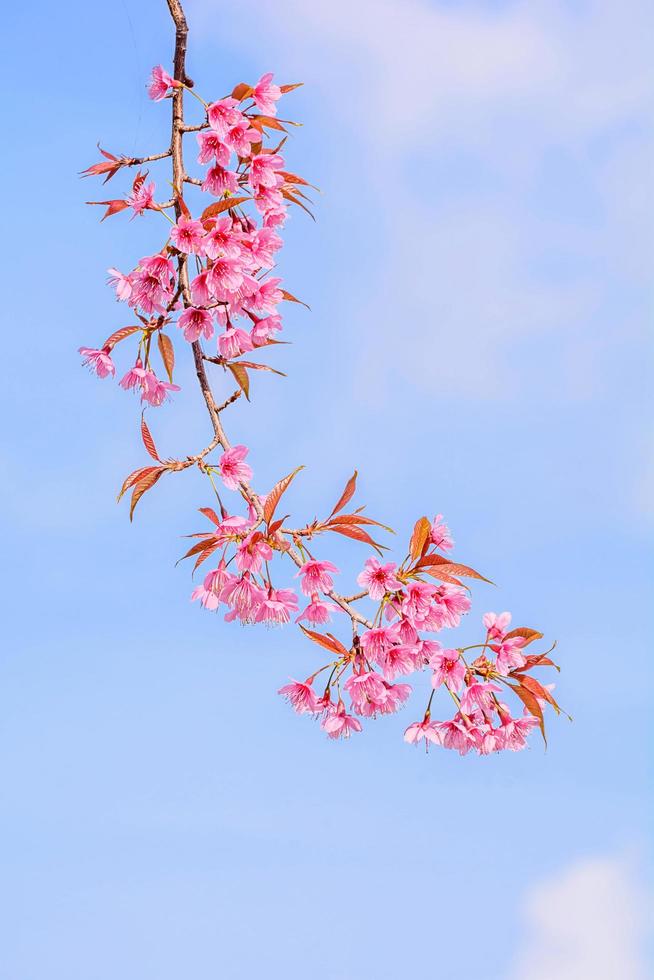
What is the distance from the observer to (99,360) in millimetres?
3654

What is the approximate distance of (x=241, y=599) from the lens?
305 centimetres

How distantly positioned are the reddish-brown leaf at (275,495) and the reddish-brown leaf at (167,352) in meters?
0.81

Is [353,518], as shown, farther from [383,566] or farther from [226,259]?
[226,259]

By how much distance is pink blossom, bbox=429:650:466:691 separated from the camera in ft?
10.3

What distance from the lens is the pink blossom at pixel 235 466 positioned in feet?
10.4

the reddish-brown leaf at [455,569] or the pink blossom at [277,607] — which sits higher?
the reddish-brown leaf at [455,569]

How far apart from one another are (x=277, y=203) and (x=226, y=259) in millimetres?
386

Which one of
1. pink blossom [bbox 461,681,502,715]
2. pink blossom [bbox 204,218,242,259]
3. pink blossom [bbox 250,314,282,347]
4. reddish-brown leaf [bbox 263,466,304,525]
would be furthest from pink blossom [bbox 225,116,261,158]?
pink blossom [bbox 461,681,502,715]

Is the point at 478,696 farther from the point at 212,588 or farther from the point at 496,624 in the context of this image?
the point at 212,588

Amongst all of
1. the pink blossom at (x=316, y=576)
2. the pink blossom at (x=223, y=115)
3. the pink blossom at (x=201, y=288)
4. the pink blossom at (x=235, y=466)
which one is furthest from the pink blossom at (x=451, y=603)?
the pink blossom at (x=223, y=115)

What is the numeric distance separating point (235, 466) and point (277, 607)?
447 millimetres

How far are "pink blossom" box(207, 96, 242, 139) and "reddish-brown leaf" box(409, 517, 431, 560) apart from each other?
57.9 inches

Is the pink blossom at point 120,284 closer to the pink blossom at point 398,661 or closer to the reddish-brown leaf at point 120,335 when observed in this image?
the reddish-brown leaf at point 120,335

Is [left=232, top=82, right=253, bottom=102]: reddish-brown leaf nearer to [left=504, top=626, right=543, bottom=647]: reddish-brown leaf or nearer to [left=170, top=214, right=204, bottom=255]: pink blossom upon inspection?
[left=170, top=214, right=204, bottom=255]: pink blossom
